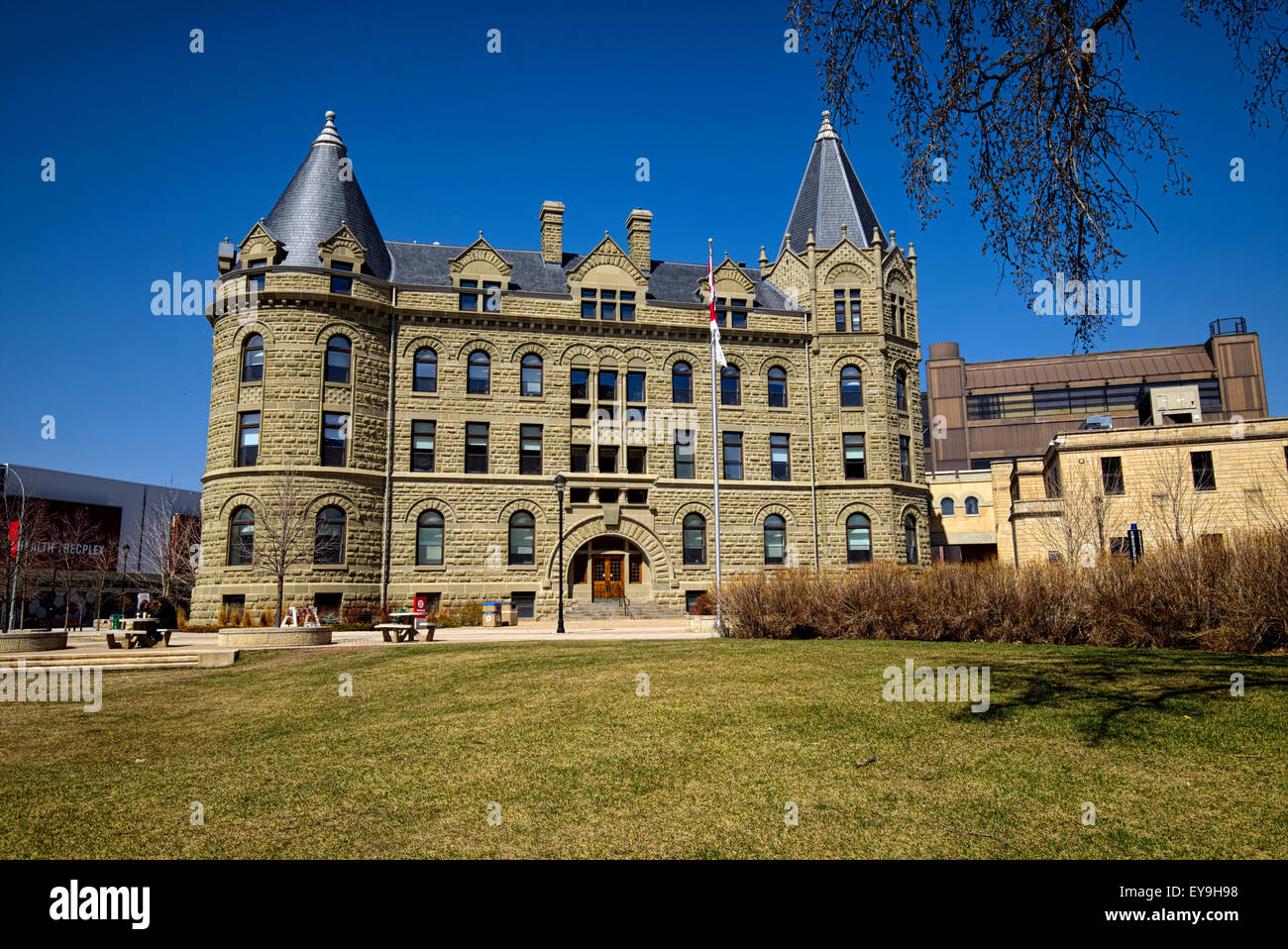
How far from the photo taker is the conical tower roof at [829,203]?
4206cm

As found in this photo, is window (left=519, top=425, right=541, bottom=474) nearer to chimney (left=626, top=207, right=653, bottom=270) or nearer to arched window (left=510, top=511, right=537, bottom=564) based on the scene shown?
arched window (left=510, top=511, right=537, bottom=564)

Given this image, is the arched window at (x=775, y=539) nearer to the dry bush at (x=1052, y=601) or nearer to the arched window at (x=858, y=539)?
the arched window at (x=858, y=539)

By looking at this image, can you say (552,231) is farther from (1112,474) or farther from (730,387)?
(1112,474)

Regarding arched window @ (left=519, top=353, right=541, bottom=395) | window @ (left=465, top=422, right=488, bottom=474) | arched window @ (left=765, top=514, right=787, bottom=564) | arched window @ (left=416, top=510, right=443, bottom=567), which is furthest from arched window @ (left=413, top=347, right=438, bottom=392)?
arched window @ (left=765, top=514, right=787, bottom=564)

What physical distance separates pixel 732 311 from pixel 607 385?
7338mm

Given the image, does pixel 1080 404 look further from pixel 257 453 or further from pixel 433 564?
pixel 257 453

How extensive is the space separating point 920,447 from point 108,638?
3491cm

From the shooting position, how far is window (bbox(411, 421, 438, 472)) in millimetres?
36125

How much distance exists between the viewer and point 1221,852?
5.71 metres

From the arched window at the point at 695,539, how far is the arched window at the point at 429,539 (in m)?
11.1

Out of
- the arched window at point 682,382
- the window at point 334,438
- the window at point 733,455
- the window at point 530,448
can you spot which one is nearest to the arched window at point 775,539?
the window at point 733,455

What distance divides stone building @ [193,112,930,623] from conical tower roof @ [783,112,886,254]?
0.60ft

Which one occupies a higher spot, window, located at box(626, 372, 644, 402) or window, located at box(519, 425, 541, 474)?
window, located at box(626, 372, 644, 402)
